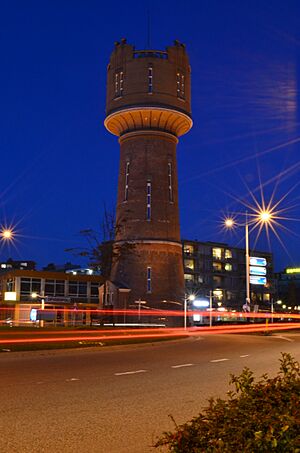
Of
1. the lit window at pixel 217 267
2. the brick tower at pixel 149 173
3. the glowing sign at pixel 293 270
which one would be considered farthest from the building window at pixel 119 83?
the glowing sign at pixel 293 270

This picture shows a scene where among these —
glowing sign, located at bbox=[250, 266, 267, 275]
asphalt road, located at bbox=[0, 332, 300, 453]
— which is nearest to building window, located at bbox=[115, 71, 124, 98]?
glowing sign, located at bbox=[250, 266, 267, 275]

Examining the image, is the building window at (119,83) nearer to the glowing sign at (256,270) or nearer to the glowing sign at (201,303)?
the glowing sign at (256,270)

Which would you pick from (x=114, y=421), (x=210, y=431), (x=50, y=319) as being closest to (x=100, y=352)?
(x=114, y=421)

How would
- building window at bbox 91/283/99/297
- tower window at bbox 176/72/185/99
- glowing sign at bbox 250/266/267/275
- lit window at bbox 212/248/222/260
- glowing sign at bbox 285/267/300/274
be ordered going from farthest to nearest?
glowing sign at bbox 285/267/300/274
lit window at bbox 212/248/222/260
building window at bbox 91/283/99/297
tower window at bbox 176/72/185/99
glowing sign at bbox 250/266/267/275

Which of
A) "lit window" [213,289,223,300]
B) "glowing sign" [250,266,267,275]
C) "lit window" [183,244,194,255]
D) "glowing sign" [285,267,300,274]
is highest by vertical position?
"glowing sign" [285,267,300,274]

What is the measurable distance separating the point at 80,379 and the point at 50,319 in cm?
4573

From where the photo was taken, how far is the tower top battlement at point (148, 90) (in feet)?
180

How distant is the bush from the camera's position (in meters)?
3.99

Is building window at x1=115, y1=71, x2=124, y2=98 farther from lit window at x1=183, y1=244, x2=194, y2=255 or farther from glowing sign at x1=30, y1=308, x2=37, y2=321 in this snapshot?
lit window at x1=183, y1=244, x2=194, y2=255

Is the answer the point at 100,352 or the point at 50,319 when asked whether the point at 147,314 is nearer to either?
the point at 50,319

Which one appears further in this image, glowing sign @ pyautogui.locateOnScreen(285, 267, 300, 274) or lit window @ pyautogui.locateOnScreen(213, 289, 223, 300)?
glowing sign @ pyautogui.locateOnScreen(285, 267, 300, 274)

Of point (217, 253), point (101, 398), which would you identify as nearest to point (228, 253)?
point (217, 253)

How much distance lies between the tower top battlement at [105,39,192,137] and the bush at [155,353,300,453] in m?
50.7

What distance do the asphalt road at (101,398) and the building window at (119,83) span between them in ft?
133
